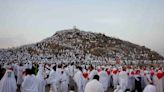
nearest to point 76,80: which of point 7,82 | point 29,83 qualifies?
point 29,83

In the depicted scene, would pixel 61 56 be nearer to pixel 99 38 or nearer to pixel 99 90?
pixel 99 38

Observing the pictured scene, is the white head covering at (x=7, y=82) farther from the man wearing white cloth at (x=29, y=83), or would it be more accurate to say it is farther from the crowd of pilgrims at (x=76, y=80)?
the man wearing white cloth at (x=29, y=83)

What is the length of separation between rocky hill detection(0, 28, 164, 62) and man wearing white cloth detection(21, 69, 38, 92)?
55190 mm

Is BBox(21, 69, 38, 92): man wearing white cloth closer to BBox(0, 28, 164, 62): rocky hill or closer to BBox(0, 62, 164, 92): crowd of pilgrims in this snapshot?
BBox(0, 62, 164, 92): crowd of pilgrims

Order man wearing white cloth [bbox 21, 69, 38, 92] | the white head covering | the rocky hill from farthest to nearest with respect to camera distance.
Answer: the rocky hill → man wearing white cloth [bbox 21, 69, 38, 92] → the white head covering

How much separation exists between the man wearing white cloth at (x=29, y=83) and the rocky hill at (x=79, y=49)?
181ft

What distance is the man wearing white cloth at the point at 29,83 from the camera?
13312 mm

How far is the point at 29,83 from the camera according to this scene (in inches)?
527

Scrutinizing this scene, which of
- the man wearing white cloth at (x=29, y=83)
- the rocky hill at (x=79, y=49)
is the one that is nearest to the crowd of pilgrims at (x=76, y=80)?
the man wearing white cloth at (x=29, y=83)

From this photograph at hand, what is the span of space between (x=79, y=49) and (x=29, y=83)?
228ft

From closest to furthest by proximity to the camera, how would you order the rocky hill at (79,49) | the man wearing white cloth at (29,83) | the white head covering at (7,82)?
the white head covering at (7,82) → the man wearing white cloth at (29,83) → the rocky hill at (79,49)

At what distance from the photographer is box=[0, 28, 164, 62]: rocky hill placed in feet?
242

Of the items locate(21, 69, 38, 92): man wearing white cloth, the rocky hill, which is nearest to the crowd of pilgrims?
locate(21, 69, 38, 92): man wearing white cloth

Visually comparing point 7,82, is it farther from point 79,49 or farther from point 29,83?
point 79,49
